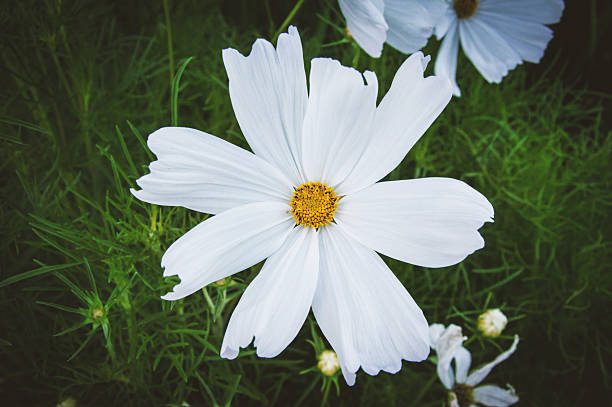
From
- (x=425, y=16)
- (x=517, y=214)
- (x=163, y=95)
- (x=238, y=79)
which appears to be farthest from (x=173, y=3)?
(x=517, y=214)

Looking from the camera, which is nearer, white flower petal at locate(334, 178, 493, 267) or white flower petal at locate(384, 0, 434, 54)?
white flower petal at locate(334, 178, 493, 267)

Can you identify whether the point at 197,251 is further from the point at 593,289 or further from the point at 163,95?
the point at 593,289

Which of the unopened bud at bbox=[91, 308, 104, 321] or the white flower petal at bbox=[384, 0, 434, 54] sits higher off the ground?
the white flower petal at bbox=[384, 0, 434, 54]

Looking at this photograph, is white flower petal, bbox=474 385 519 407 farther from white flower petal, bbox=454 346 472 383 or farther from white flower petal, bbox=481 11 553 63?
white flower petal, bbox=481 11 553 63

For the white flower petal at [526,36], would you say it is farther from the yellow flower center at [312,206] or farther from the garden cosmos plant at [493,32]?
the yellow flower center at [312,206]

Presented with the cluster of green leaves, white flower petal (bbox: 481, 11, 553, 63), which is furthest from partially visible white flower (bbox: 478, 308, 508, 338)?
white flower petal (bbox: 481, 11, 553, 63)

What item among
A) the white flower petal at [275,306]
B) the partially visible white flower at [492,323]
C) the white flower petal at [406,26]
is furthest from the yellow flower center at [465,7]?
the white flower petal at [275,306]
